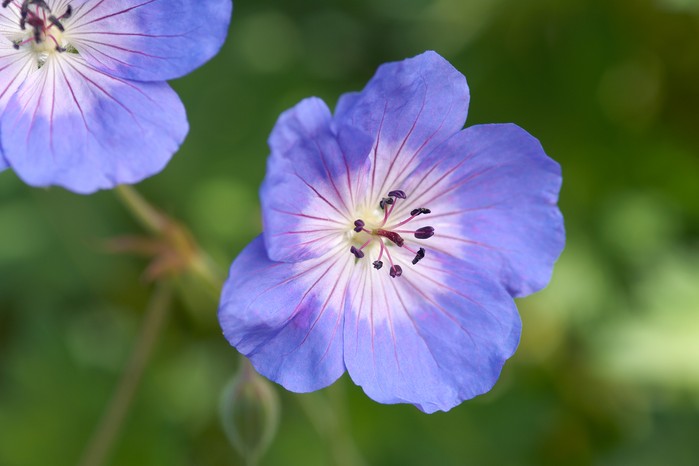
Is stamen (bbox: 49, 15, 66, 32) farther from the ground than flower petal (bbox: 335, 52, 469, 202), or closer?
farther from the ground

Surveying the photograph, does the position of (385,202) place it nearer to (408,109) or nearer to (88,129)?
(408,109)

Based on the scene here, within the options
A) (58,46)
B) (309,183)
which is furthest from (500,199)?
(58,46)

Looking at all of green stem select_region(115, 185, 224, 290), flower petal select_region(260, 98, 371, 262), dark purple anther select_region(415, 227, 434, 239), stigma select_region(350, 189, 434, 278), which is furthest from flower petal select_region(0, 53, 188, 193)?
dark purple anther select_region(415, 227, 434, 239)

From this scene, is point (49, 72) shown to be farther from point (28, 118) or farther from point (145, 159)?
point (145, 159)

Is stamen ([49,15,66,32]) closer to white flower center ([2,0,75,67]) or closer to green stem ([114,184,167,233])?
white flower center ([2,0,75,67])

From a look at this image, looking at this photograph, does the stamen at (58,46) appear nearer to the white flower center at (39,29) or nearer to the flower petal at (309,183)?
the white flower center at (39,29)

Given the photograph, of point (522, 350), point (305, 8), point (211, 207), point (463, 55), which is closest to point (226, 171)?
Answer: point (211, 207)
